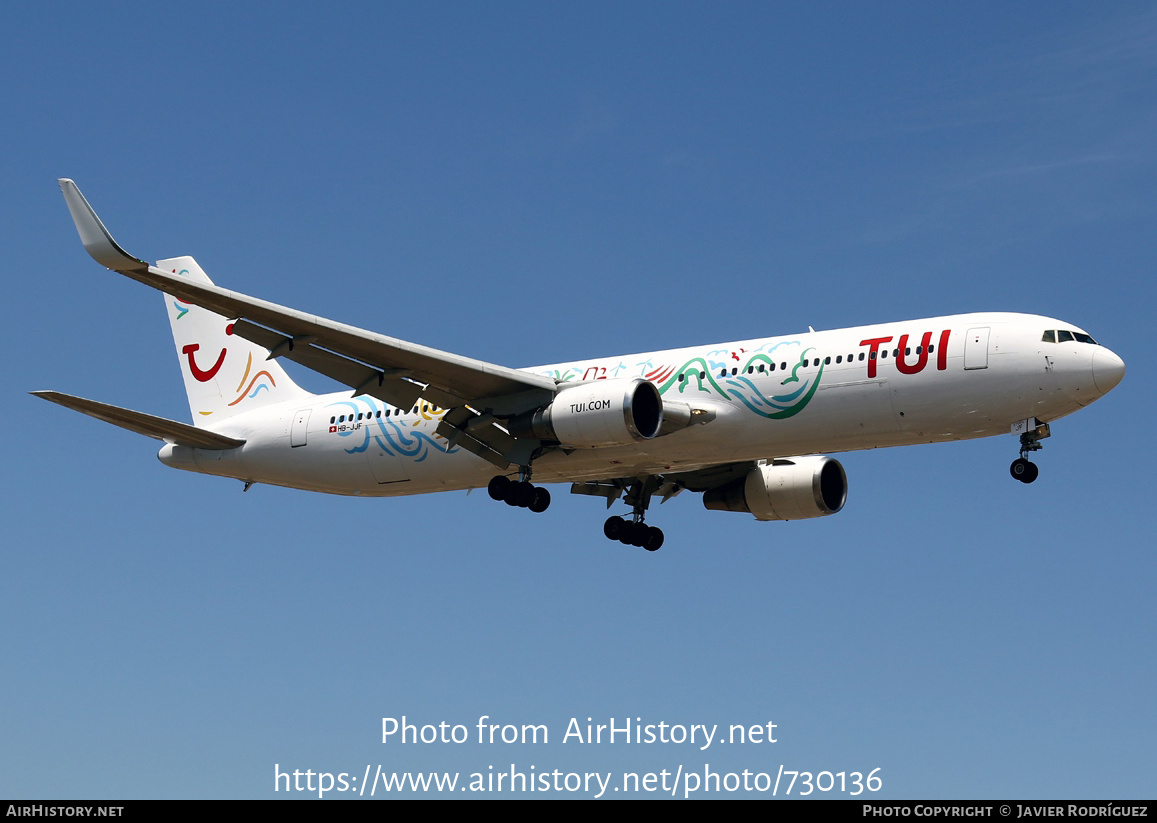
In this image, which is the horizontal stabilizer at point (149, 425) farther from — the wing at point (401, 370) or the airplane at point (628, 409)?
the wing at point (401, 370)

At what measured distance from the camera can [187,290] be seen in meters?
29.7

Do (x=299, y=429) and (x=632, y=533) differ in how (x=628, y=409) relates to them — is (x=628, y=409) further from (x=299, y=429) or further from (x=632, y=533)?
(x=299, y=429)

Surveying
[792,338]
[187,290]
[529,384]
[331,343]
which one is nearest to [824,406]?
[792,338]

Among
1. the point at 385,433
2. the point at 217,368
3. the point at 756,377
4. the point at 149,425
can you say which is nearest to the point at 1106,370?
the point at 756,377

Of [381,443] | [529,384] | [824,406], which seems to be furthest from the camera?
[381,443]

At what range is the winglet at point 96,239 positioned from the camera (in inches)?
1144

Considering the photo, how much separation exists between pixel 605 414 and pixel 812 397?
4513 mm

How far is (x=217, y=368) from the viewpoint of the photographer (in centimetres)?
4238

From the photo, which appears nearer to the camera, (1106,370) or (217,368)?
(1106,370)

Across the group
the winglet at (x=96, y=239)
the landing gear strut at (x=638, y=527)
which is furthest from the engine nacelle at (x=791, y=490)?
the winglet at (x=96, y=239)

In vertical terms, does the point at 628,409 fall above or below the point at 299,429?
below

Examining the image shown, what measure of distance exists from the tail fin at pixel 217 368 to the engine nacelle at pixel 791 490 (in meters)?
12.1
